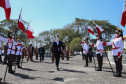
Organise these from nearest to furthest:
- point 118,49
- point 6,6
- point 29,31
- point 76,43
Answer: point 6,6 < point 118,49 < point 29,31 < point 76,43

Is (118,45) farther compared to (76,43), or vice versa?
(76,43)

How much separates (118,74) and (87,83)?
196cm

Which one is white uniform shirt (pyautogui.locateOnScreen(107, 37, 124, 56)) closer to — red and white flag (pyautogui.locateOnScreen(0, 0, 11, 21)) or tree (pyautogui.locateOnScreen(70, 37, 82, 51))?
red and white flag (pyautogui.locateOnScreen(0, 0, 11, 21))

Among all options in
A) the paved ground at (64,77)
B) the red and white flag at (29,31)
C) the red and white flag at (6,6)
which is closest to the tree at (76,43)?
the red and white flag at (29,31)

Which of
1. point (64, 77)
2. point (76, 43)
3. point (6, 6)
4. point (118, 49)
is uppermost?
point (76, 43)

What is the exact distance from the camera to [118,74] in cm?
605

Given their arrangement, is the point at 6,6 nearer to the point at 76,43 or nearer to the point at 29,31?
the point at 29,31

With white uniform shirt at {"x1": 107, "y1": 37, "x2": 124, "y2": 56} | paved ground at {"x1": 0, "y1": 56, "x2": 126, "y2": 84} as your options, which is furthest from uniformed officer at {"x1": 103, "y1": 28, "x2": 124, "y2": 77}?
paved ground at {"x1": 0, "y1": 56, "x2": 126, "y2": 84}

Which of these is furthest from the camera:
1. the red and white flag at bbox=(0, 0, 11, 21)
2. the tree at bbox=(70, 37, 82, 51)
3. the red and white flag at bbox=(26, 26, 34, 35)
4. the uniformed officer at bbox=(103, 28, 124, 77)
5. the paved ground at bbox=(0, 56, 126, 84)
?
the tree at bbox=(70, 37, 82, 51)

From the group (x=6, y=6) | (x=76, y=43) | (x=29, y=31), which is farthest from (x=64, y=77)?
(x=76, y=43)

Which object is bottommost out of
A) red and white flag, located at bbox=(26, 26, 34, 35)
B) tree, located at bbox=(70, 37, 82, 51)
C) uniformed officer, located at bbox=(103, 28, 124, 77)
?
uniformed officer, located at bbox=(103, 28, 124, 77)

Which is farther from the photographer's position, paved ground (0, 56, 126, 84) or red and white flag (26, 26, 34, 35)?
red and white flag (26, 26, 34, 35)

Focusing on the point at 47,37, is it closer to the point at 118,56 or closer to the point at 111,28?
the point at 111,28

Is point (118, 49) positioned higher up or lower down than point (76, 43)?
lower down
